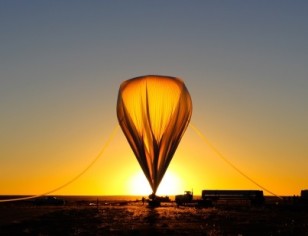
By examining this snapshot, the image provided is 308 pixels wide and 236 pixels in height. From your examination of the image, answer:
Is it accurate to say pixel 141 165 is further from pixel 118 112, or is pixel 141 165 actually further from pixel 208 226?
pixel 208 226

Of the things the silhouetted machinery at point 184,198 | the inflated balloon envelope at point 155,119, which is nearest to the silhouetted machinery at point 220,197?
the silhouetted machinery at point 184,198

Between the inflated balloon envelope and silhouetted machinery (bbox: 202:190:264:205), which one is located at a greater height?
the inflated balloon envelope

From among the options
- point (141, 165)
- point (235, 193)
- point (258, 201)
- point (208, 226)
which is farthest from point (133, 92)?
point (235, 193)

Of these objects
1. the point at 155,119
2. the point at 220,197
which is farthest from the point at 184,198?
the point at 155,119

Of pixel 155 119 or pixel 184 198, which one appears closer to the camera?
pixel 155 119

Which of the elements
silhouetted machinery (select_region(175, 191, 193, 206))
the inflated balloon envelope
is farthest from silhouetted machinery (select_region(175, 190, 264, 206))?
the inflated balloon envelope

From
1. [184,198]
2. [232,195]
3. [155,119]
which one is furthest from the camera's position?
[232,195]

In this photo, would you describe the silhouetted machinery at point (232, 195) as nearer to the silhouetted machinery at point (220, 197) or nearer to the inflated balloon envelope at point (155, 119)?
the silhouetted machinery at point (220, 197)

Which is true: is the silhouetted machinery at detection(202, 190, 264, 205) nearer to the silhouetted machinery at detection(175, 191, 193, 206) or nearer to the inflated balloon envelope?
the silhouetted machinery at detection(175, 191, 193, 206)

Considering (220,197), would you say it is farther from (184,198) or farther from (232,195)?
(184,198)
